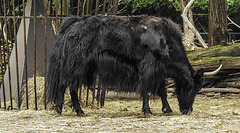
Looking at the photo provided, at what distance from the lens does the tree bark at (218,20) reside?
841 cm

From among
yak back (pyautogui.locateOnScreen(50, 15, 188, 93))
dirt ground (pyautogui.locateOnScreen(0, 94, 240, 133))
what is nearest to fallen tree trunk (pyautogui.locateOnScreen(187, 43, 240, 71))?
dirt ground (pyautogui.locateOnScreen(0, 94, 240, 133))

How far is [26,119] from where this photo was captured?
4.91m

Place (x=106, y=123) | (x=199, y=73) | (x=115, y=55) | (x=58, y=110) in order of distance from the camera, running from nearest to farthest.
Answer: (x=106, y=123), (x=115, y=55), (x=58, y=110), (x=199, y=73)

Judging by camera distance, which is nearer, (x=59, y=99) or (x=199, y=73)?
(x=59, y=99)

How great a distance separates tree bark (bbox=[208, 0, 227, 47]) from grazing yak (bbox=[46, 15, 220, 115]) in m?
3.27

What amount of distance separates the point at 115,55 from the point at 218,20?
13.0 ft

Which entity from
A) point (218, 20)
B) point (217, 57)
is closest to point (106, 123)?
point (217, 57)

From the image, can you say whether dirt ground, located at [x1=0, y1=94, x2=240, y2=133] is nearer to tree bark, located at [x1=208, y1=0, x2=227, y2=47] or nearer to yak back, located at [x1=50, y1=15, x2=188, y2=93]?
yak back, located at [x1=50, y1=15, x2=188, y2=93]

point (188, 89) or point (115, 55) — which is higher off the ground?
point (115, 55)

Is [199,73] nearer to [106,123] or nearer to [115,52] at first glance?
[115,52]

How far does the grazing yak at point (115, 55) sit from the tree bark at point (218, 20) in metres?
3.27

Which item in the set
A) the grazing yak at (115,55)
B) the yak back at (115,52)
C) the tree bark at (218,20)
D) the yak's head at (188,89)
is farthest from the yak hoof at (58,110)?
the tree bark at (218,20)

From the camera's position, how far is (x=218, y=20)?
8406 mm

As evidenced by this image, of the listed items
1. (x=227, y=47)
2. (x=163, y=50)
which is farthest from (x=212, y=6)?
(x=163, y=50)
